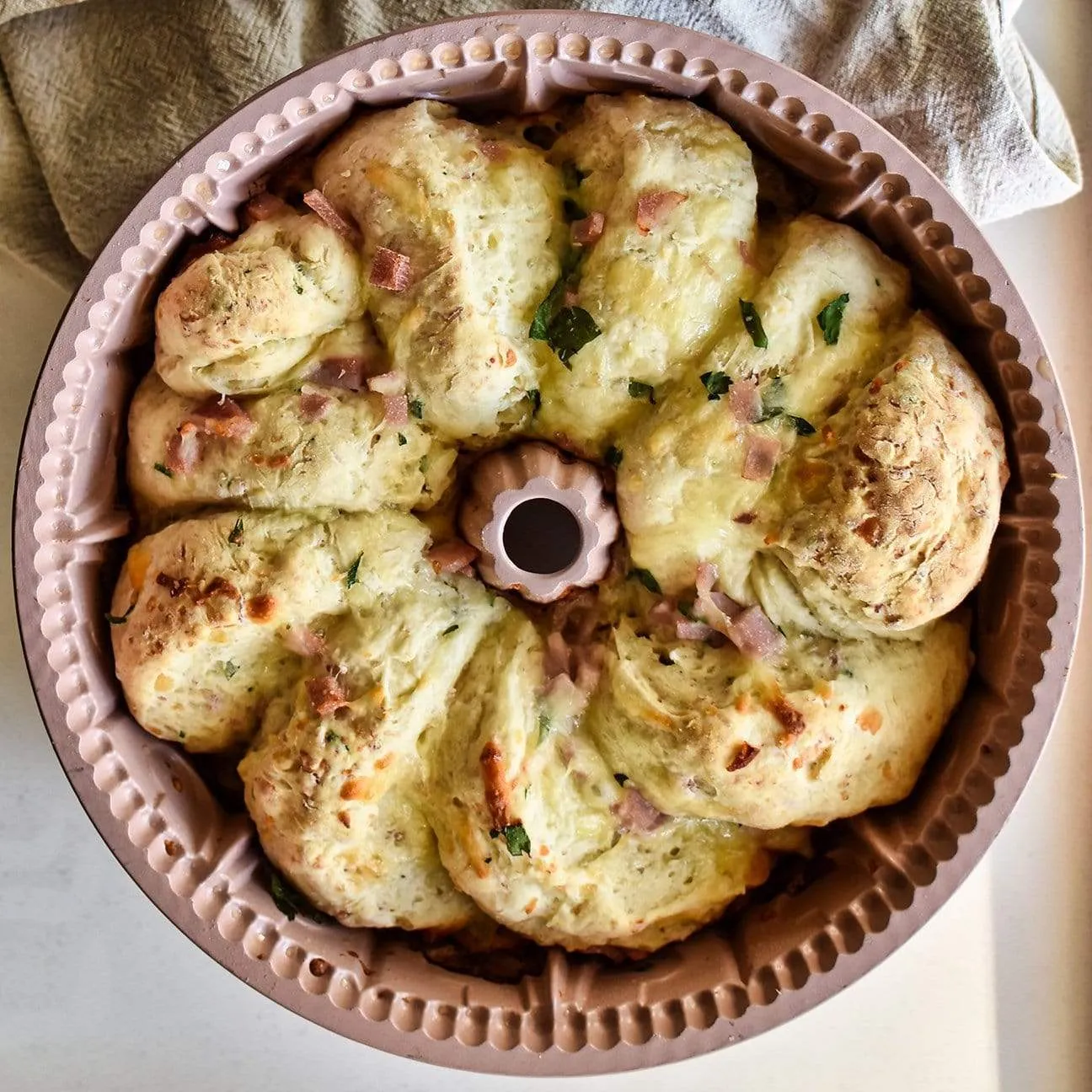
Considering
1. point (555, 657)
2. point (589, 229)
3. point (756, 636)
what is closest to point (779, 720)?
point (756, 636)

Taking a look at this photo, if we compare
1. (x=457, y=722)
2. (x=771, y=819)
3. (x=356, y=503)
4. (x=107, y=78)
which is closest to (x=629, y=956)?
(x=771, y=819)

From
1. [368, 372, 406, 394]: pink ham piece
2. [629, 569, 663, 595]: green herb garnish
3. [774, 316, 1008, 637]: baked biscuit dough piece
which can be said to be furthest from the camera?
[629, 569, 663, 595]: green herb garnish

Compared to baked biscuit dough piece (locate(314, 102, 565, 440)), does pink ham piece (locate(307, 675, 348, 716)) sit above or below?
below

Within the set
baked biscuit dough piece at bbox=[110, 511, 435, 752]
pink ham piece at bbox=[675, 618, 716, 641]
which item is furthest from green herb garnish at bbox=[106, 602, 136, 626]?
pink ham piece at bbox=[675, 618, 716, 641]

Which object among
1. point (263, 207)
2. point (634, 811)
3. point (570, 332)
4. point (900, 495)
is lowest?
point (634, 811)

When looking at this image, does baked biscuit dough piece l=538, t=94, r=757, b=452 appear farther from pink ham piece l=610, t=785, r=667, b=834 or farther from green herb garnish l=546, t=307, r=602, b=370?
pink ham piece l=610, t=785, r=667, b=834

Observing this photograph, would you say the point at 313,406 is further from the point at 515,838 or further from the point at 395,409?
the point at 515,838

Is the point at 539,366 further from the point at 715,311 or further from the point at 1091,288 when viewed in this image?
the point at 1091,288
